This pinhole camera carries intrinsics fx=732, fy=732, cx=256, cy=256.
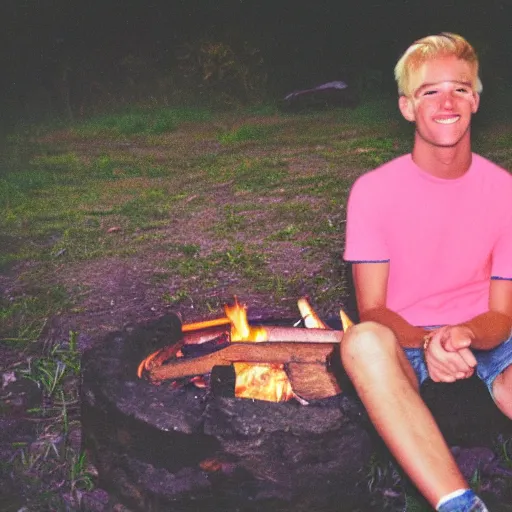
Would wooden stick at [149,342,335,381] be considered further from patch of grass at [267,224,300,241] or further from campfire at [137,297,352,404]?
patch of grass at [267,224,300,241]

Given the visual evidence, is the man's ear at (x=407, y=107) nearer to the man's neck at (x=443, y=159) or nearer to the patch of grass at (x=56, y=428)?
the man's neck at (x=443, y=159)

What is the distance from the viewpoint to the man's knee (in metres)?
2.38

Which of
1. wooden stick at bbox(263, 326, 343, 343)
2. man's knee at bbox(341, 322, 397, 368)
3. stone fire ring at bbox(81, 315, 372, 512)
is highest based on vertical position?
man's knee at bbox(341, 322, 397, 368)

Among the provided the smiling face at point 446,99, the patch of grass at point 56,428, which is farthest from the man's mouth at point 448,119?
the patch of grass at point 56,428

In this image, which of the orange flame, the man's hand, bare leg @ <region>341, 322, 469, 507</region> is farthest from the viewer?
the orange flame

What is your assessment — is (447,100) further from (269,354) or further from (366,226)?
(269,354)

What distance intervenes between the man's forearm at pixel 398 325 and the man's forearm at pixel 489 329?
0.58 feet

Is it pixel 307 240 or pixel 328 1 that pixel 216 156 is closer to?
pixel 307 240

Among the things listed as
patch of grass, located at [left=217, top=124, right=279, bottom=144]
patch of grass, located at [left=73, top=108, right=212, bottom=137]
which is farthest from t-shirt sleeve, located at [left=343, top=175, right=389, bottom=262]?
patch of grass, located at [left=73, top=108, right=212, bottom=137]

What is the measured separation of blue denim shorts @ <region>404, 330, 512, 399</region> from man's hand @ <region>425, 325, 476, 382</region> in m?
0.16

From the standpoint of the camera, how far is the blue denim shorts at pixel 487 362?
2.61 metres

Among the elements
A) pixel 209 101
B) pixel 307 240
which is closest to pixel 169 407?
pixel 307 240

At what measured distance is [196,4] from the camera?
11.9 m

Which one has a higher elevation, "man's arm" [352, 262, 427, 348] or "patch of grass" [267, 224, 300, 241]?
"man's arm" [352, 262, 427, 348]
